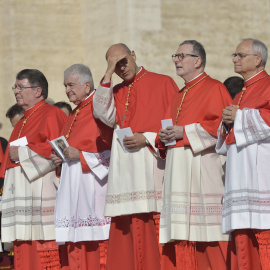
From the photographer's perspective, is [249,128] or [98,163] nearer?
[249,128]

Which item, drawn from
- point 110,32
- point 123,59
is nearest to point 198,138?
point 123,59

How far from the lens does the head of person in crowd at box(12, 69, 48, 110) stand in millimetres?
11500

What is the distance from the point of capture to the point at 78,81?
10.9 meters

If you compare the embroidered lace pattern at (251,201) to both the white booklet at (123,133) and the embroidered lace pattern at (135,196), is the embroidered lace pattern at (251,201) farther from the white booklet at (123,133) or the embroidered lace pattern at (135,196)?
the white booklet at (123,133)

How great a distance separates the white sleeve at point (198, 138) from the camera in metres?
9.52

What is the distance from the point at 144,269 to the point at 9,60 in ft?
24.1

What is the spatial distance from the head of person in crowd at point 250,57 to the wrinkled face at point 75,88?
2115 mm

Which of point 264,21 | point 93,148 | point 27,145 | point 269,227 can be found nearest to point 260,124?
point 269,227

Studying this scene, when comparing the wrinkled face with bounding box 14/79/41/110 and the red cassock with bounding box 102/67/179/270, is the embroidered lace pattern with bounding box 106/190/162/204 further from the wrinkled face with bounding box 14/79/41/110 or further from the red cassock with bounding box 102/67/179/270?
the wrinkled face with bounding box 14/79/41/110

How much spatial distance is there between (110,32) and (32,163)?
5.24 meters

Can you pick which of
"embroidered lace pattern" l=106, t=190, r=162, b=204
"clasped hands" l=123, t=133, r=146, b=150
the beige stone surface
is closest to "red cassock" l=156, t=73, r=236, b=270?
"clasped hands" l=123, t=133, r=146, b=150

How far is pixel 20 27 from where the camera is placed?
16.7m

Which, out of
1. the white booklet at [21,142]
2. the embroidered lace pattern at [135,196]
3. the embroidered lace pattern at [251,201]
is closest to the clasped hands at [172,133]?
the embroidered lace pattern at [135,196]

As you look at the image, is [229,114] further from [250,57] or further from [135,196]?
[135,196]
